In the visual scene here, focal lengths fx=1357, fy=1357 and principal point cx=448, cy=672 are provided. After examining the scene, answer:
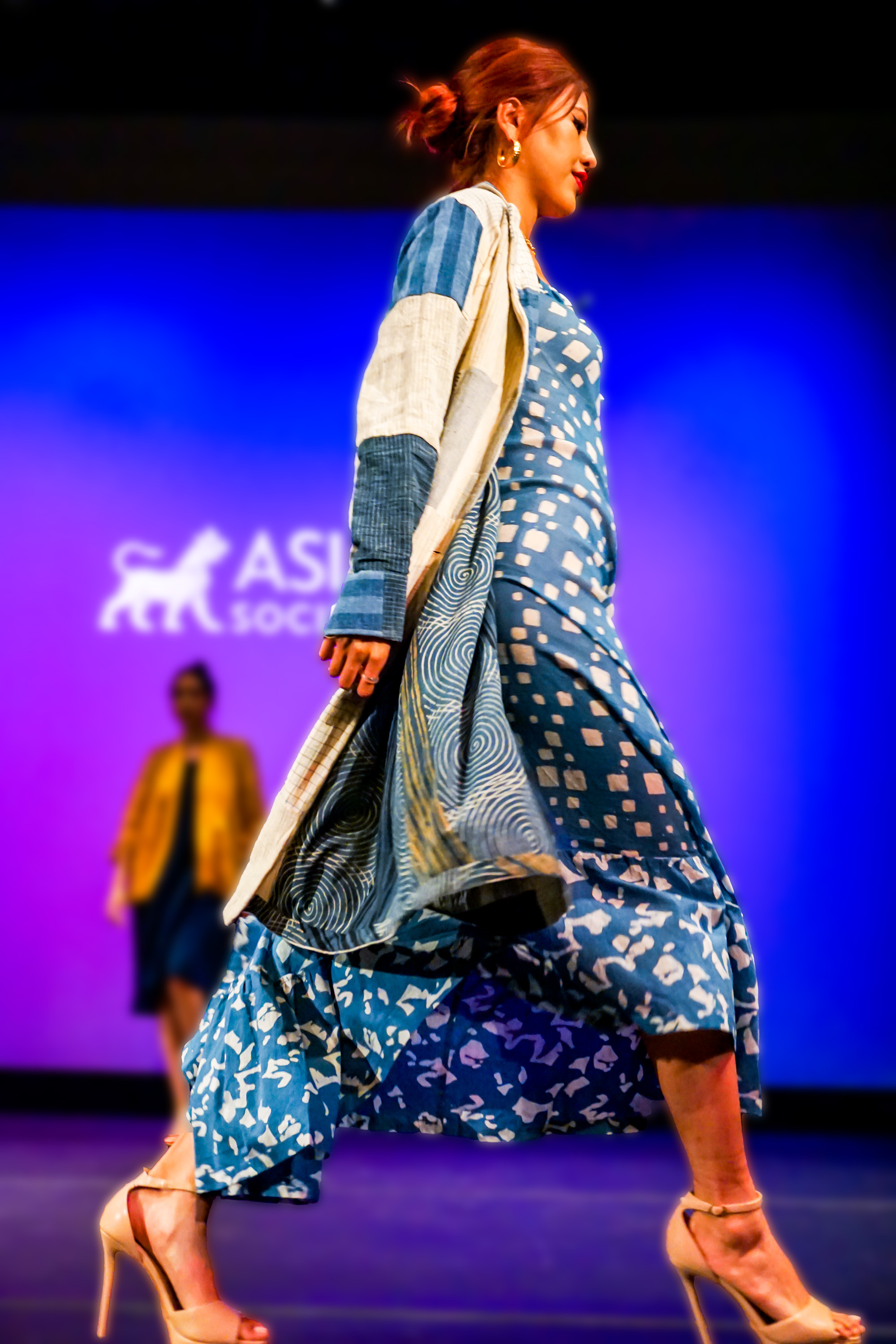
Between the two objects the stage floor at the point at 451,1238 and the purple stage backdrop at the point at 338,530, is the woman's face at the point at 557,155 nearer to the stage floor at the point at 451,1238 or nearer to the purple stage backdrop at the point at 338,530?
the stage floor at the point at 451,1238

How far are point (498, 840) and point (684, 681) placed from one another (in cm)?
306

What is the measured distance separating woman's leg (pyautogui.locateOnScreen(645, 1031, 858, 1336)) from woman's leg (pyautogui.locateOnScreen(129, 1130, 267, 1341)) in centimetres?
45

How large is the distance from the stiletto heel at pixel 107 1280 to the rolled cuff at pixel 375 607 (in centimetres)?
68

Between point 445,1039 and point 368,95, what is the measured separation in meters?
3.31

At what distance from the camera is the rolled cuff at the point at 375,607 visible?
123 cm

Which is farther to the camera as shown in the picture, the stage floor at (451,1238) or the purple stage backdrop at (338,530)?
the purple stage backdrop at (338,530)

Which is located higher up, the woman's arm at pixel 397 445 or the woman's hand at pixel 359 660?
the woman's arm at pixel 397 445

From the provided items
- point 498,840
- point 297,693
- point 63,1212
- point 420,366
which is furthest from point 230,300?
point 498,840

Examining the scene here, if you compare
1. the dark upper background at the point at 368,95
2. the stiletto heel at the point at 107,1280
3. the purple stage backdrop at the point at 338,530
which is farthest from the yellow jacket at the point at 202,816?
the stiletto heel at the point at 107,1280

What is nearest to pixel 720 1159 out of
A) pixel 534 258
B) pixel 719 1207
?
pixel 719 1207

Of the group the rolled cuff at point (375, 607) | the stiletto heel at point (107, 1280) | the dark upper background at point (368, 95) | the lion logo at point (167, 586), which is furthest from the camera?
the lion logo at point (167, 586)

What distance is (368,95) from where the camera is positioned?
3959mm

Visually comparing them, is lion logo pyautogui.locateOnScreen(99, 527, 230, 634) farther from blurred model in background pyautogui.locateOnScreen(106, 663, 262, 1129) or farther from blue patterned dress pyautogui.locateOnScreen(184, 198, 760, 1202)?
blue patterned dress pyautogui.locateOnScreen(184, 198, 760, 1202)

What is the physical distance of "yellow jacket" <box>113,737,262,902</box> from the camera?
3885 millimetres
